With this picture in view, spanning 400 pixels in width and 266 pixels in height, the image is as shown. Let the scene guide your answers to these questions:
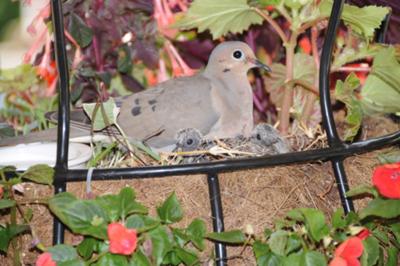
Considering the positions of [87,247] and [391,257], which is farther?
[391,257]

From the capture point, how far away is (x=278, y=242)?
46.5 inches

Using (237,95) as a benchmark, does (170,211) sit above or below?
below

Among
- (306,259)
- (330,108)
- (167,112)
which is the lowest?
(306,259)

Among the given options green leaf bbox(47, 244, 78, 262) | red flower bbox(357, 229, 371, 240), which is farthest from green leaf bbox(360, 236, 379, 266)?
green leaf bbox(47, 244, 78, 262)

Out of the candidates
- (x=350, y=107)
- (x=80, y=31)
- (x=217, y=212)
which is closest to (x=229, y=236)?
(x=217, y=212)

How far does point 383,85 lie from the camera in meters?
1.84

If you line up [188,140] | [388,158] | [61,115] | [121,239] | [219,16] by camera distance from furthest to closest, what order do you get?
[219,16], [188,140], [388,158], [61,115], [121,239]

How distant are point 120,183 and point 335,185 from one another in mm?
385

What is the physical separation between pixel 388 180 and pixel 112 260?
0.44 meters

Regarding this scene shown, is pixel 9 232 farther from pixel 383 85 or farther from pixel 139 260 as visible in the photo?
pixel 383 85

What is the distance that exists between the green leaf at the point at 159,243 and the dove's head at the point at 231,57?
995 millimetres

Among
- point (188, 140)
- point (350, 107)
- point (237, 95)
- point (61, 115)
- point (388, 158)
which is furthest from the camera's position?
point (237, 95)

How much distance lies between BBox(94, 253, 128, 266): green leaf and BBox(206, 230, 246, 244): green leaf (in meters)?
0.14

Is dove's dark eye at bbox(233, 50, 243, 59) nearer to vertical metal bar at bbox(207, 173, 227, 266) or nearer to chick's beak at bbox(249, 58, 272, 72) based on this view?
chick's beak at bbox(249, 58, 272, 72)
